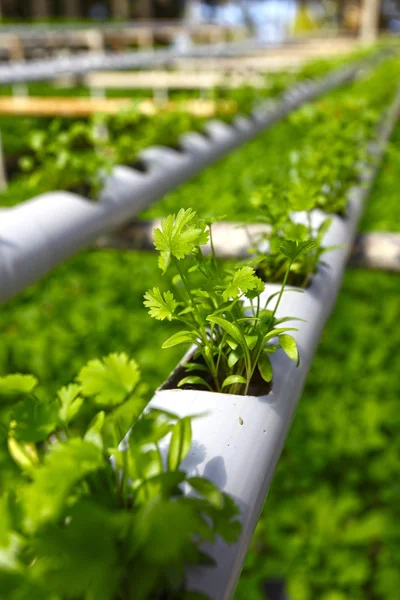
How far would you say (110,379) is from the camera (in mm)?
1097

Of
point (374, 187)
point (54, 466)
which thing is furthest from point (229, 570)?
point (374, 187)

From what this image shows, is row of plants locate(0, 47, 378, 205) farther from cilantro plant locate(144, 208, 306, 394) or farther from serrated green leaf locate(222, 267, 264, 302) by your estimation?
serrated green leaf locate(222, 267, 264, 302)

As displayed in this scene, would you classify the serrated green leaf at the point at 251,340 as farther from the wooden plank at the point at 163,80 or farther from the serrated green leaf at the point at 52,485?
the wooden plank at the point at 163,80

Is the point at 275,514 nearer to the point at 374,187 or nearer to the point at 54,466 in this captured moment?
the point at 54,466

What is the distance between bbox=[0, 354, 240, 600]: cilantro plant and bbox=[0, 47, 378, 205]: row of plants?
7.90ft

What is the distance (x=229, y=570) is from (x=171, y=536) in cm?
26

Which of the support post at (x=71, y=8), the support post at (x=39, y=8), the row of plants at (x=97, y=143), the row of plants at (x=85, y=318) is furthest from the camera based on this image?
Result: the support post at (x=71, y=8)

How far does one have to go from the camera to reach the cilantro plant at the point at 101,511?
75cm

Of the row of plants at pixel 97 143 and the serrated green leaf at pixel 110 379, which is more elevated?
the serrated green leaf at pixel 110 379

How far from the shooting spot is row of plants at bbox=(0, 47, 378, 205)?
11.2ft

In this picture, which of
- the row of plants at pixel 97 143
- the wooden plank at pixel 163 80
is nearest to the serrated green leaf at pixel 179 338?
the row of plants at pixel 97 143

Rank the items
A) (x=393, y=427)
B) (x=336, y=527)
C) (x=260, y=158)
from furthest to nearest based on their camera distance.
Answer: (x=260, y=158), (x=393, y=427), (x=336, y=527)

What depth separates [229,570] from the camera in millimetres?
962

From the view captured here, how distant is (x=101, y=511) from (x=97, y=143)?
3.57 metres
